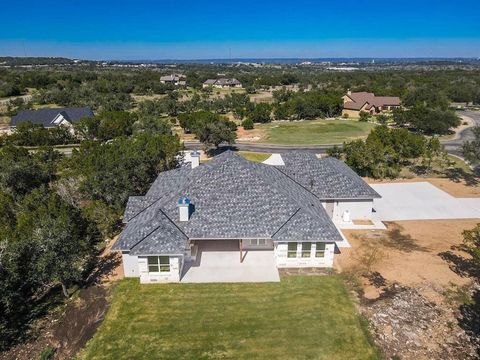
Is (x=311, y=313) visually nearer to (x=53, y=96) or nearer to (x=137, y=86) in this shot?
(x=53, y=96)

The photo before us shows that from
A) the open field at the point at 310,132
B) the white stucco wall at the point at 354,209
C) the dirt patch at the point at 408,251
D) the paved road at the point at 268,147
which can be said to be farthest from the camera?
the open field at the point at 310,132

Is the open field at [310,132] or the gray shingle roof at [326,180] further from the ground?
the gray shingle roof at [326,180]

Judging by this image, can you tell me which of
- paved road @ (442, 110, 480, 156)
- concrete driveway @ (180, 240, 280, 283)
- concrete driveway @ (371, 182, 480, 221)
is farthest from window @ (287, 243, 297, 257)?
paved road @ (442, 110, 480, 156)

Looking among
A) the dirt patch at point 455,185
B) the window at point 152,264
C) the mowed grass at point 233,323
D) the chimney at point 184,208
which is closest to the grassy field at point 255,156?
the dirt patch at point 455,185

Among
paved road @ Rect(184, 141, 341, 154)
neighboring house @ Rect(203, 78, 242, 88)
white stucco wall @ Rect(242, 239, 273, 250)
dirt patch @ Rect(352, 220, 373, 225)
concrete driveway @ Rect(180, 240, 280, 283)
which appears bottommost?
paved road @ Rect(184, 141, 341, 154)

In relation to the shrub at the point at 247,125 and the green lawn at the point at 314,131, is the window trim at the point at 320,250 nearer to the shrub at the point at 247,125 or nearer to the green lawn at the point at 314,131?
the green lawn at the point at 314,131

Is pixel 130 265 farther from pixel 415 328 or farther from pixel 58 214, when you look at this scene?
pixel 415 328

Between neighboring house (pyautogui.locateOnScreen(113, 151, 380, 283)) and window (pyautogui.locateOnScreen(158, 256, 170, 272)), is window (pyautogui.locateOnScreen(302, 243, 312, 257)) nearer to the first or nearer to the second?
neighboring house (pyautogui.locateOnScreen(113, 151, 380, 283))

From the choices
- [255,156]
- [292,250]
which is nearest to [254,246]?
[292,250]
